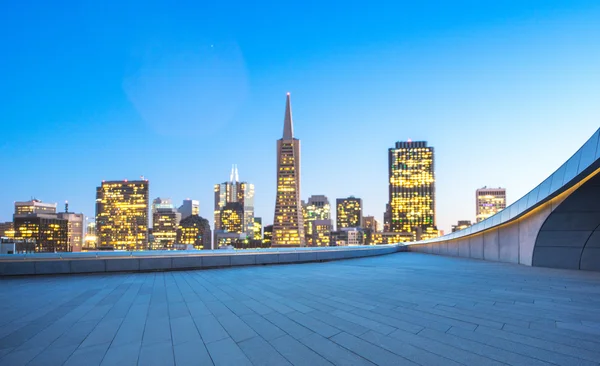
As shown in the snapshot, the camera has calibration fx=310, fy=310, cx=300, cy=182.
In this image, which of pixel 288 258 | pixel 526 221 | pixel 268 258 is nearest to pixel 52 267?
pixel 268 258

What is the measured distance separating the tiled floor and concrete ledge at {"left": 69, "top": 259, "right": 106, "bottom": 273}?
274cm

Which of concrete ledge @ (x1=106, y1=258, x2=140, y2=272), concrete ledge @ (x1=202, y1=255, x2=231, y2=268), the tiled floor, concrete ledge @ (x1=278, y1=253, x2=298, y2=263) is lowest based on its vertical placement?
concrete ledge @ (x1=278, y1=253, x2=298, y2=263)

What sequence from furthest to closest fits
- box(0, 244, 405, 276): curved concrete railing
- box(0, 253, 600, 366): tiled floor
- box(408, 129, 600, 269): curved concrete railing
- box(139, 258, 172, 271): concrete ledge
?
box(139, 258, 172, 271): concrete ledge → box(0, 244, 405, 276): curved concrete railing → box(408, 129, 600, 269): curved concrete railing → box(0, 253, 600, 366): tiled floor

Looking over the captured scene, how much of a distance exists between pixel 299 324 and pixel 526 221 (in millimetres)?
17285

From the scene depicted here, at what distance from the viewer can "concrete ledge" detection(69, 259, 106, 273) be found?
1283 cm

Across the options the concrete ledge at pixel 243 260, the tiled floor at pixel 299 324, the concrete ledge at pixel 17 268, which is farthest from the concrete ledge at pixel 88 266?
the concrete ledge at pixel 243 260

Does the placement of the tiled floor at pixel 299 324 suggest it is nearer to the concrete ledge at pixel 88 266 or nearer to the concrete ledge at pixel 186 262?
the concrete ledge at pixel 88 266

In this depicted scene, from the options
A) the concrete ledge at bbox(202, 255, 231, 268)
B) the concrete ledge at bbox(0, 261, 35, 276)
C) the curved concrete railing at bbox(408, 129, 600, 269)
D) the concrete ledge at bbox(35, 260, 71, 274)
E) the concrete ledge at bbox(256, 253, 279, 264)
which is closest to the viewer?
the curved concrete railing at bbox(408, 129, 600, 269)

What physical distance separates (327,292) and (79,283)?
8604mm

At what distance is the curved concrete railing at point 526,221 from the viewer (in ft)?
36.3

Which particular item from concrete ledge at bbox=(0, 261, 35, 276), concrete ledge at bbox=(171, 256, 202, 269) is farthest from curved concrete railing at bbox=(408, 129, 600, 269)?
concrete ledge at bbox=(0, 261, 35, 276)

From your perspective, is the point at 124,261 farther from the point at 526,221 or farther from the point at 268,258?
the point at 526,221

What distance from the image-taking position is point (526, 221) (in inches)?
687

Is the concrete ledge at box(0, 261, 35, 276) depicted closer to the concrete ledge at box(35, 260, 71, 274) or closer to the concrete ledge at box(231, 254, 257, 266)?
the concrete ledge at box(35, 260, 71, 274)
